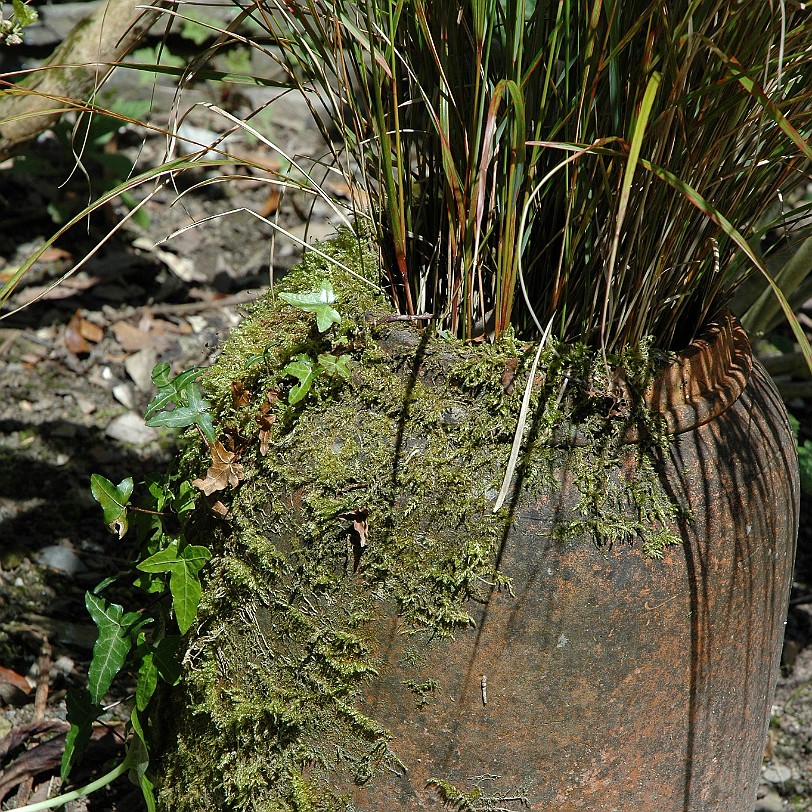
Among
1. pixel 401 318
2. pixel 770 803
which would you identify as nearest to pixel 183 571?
pixel 401 318

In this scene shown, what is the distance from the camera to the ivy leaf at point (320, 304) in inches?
45.6

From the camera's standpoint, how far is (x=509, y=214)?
1.05 m

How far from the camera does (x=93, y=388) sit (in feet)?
8.43

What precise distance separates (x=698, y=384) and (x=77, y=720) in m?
1.04

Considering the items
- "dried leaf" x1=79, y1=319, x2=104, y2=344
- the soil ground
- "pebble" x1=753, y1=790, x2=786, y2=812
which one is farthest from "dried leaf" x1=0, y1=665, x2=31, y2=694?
"pebble" x1=753, y1=790, x2=786, y2=812

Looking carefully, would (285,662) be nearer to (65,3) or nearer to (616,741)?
(616,741)

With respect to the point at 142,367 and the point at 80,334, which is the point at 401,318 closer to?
the point at 142,367

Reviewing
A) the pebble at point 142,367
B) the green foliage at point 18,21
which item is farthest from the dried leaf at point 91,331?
the green foliage at point 18,21

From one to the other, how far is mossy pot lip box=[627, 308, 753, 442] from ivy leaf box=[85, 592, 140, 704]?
78 centimetres

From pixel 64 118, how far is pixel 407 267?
220 centimetres

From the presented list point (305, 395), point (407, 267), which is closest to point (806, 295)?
point (407, 267)

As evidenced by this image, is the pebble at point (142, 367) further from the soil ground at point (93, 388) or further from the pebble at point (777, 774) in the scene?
the pebble at point (777, 774)

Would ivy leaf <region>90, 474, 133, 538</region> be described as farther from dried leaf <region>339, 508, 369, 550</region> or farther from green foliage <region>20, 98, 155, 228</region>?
green foliage <region>20, 98, 155, 228</region>

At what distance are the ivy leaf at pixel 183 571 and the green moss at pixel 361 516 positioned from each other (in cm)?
4
